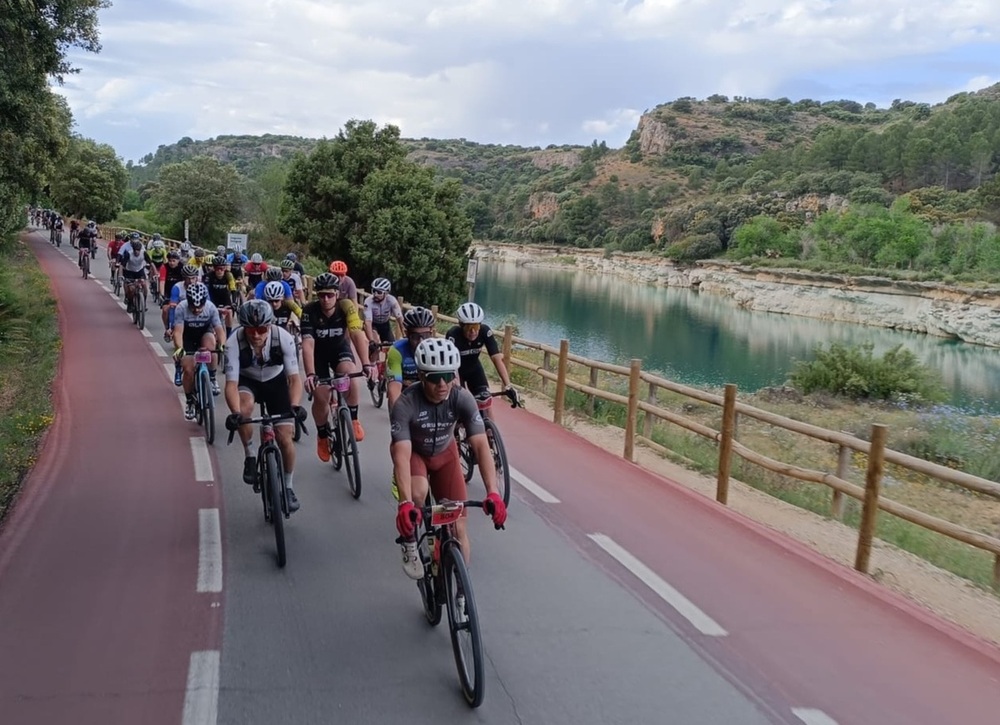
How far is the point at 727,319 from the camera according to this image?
7000 centimetres

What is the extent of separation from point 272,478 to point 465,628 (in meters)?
2.61

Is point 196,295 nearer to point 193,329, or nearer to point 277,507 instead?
point 193,329

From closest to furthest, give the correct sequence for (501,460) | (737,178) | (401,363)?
(401,363), (501,460), (737,178)

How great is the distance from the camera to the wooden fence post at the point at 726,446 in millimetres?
9570

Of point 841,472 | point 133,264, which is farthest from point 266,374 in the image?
point 133,264

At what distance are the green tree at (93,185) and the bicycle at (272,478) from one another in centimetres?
6277

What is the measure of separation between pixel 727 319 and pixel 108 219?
4970 cm

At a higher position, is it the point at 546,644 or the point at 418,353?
the point at 418,353

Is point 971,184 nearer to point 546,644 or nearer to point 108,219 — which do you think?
point 108,219

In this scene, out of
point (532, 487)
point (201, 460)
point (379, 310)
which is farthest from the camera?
point (379, 310)

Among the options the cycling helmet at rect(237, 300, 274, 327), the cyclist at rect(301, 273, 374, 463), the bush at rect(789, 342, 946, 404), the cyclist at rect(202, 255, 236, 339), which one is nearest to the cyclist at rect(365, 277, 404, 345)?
the cyclist at rect(301, 273, 374, 463)

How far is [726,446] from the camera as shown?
378 inches

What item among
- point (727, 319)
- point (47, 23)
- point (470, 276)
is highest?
point (47, 23)

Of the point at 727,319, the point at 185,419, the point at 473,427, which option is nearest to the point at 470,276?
the point at 185,419
